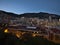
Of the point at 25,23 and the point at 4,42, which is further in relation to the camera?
the point at 25,23

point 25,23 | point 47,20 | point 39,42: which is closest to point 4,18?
point 25,23

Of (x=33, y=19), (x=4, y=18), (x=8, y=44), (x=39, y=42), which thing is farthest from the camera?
(x=33, y=19)

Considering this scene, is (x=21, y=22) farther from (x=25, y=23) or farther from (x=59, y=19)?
(x=59, y=19)

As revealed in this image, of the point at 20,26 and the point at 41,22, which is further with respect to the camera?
the point at 41,22

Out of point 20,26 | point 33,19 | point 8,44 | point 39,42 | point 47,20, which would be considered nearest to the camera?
point 39,42

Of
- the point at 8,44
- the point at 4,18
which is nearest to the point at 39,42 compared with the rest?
the point at 8,44

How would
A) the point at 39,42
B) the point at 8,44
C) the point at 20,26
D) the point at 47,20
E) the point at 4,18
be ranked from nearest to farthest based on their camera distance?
the point at 39,42 < the point at 8,44 < the point at 4,18 < the point at 20,26 < the point at 47,20

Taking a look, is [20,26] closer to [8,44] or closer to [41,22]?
[41,22]

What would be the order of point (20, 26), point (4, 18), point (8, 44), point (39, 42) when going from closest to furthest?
point (39, 42) < point (8, 44) < point (4, 18) < point (20, 26)
